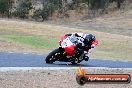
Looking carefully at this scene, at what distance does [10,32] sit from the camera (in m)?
43.3

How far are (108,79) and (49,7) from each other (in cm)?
6669

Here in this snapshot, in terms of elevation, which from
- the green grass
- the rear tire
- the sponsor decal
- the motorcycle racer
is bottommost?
the green grass

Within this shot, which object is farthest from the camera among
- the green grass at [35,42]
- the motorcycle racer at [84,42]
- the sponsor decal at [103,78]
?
the green grass at [35,42]

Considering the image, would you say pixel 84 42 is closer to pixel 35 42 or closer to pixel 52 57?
pixel 52 57

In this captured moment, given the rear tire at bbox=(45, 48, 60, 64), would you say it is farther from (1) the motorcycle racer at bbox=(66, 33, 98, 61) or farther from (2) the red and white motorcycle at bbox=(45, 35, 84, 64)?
(1) the motorcycle racer at bbox=(66, 33, 98, 61)

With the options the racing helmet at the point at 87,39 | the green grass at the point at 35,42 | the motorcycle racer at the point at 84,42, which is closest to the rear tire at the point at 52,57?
the motorcycle racer at the point at 84,42

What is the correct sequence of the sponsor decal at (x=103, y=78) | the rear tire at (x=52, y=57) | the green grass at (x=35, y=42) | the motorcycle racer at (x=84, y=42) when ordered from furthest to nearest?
the green grass at (x=35, y=42) → the motorcycle racer at (x=84, y=42) → the rear tire at (x=52, y=57) → the sponsor decal at (x=103, y=78)

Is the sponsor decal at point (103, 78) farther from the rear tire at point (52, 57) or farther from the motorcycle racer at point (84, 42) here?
the motorcycle racer at point (84, 42)

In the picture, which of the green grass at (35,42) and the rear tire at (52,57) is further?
the green grass at (35,42)

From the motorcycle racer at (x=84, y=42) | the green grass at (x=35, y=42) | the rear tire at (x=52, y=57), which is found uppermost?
the motorcycle racer at (x=84, y=42)

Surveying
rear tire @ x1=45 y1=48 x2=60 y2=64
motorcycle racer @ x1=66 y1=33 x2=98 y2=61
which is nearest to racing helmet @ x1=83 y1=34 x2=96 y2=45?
motorcycle racer @ x1=66 y1=33 x2=98 y2=61

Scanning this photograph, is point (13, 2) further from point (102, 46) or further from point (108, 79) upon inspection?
point (108, 79)

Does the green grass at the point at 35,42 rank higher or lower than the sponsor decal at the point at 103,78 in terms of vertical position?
lower

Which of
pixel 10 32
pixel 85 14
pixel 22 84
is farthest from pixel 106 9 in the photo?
pixel 22 84
